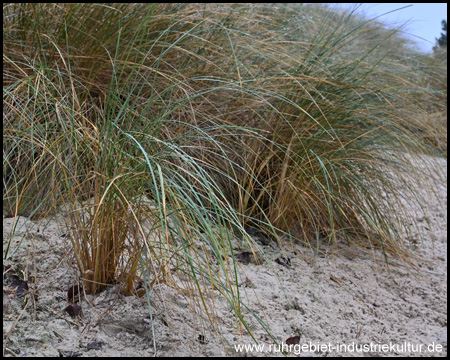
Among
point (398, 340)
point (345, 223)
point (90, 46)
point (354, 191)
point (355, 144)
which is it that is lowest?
point (398, 340)

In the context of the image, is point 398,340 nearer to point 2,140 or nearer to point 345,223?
point 345,223

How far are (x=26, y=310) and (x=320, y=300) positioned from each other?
3.79 ft

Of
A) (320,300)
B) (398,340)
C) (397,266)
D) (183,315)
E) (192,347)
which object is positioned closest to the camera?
(192,347)

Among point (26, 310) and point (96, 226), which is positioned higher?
point (96, 226)

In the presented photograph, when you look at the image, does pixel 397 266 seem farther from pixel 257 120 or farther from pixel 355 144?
pixel 257 120

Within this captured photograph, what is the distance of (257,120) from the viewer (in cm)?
256

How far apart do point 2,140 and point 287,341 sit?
138cm

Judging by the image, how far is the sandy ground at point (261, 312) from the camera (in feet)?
4.95

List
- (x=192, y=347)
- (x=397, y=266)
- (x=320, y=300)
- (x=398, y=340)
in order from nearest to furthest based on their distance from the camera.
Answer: (x=192, y=347) < (x=398, y=340) < (x=320, y=300) < (x=397, y=266)

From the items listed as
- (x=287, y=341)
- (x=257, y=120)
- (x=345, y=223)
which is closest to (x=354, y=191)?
(x=345, y=223)

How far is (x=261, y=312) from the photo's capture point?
180cm

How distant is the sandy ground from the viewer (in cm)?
151

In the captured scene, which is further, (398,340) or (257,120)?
(257,120)

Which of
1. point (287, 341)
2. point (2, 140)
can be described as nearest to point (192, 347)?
point (287, 341)
